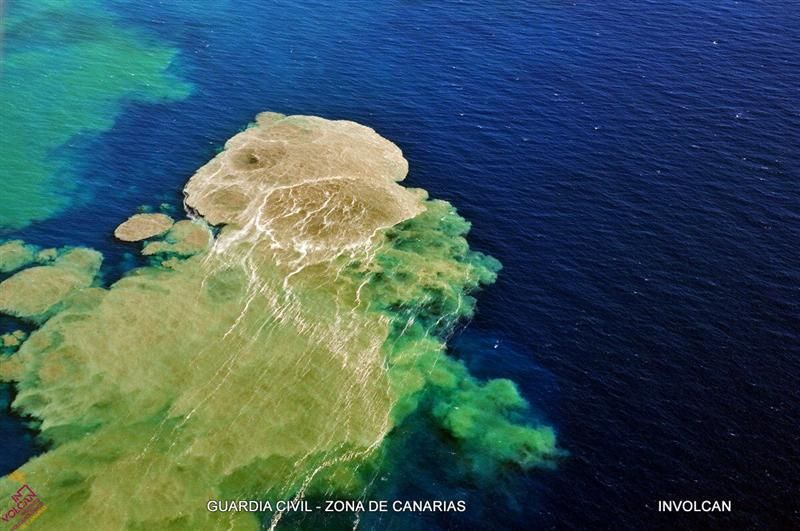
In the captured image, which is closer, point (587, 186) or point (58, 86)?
point (587, 186)

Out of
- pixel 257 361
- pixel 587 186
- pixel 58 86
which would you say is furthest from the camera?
pixel 58 86

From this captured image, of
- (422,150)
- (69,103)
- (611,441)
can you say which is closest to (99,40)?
(69,103)

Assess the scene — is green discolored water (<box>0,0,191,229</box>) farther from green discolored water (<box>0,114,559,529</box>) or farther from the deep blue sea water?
green discolored water (<box>0,114,559,529</box>)

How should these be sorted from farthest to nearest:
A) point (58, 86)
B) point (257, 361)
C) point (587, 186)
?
point (58, 86) → point (587, 186) → point (257, 361)

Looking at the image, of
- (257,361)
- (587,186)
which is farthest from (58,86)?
(587,186)

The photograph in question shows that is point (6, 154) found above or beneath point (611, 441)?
beneath

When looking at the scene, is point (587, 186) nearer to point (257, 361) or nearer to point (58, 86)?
point (257, 361)

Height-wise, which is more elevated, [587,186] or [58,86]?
[587,186]

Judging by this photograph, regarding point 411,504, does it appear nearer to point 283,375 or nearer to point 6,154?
point 283,375
